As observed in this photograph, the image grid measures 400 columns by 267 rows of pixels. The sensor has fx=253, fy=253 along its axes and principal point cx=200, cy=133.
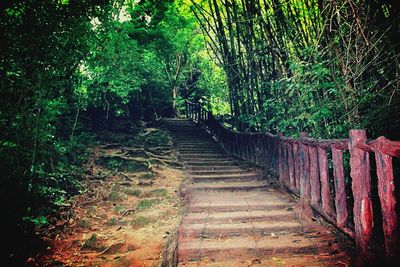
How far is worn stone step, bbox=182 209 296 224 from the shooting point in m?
3.91

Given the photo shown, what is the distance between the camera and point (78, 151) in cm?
734

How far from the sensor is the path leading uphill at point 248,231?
296 centimetres

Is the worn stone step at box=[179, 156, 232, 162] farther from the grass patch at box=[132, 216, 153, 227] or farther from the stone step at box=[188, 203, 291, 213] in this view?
the stone step at box=[188, 203, 291, 213]

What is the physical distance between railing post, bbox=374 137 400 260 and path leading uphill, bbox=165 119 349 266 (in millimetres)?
836

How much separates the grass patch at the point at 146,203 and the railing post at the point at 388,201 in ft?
14.4

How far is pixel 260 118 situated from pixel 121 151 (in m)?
4.79

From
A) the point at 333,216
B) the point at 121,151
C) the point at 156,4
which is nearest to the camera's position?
the point at 333,216

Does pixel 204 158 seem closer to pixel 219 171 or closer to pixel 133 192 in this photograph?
pixel 219 171

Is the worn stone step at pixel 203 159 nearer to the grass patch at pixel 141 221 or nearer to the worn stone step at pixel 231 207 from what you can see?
the grass patch at pixel 141 221

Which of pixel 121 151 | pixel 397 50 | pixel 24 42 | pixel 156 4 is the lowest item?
pixel 121 151

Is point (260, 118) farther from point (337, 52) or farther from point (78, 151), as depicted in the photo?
point (78, 151)

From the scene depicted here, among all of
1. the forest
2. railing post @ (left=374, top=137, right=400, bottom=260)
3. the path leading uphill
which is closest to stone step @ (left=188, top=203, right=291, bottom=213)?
the path leading uphill

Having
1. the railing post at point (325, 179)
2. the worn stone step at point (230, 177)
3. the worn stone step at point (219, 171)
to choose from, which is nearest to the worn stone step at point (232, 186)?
the worn stone step at point (230, 177)

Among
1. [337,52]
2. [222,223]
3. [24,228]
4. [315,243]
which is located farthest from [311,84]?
[24,228]
